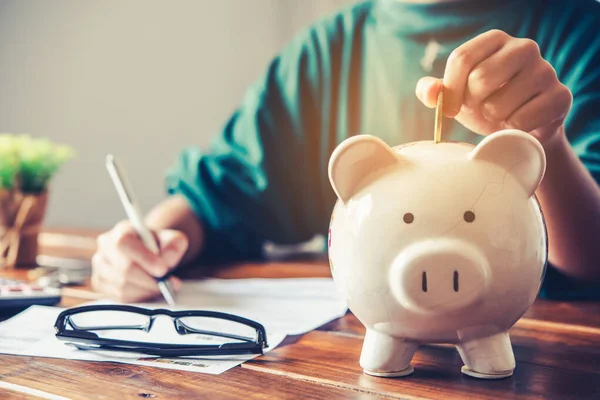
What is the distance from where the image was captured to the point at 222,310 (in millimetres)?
703

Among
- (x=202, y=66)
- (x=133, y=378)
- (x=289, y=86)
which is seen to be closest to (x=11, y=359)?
(x=133, y=378)

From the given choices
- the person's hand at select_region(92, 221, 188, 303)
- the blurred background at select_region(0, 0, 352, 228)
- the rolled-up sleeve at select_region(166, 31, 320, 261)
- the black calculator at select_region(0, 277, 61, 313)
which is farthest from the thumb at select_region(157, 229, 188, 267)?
the blurred background at select_region(0, 0, 352, 228)

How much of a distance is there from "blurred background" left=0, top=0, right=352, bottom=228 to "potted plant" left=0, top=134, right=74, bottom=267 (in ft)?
3.07

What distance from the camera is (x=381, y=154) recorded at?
0.45m

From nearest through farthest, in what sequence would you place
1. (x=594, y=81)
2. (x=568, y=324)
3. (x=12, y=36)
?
(x=568, y=324) → (x=594, y=81) → (x=12, y=36)

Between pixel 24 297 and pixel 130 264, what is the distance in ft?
0.39

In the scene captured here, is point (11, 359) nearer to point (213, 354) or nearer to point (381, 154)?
point (213, 354)

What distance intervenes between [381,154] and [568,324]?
306mm

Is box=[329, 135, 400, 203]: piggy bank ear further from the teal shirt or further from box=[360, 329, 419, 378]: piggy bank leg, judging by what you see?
the teal shirt

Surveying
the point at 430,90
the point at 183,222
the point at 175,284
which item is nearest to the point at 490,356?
the point at 430,90

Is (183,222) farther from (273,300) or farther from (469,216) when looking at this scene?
(469,216)

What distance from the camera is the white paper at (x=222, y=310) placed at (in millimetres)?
526

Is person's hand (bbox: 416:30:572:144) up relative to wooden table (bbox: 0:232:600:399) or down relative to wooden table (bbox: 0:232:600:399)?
up

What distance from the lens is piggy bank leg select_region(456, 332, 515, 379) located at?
0.46 metres
